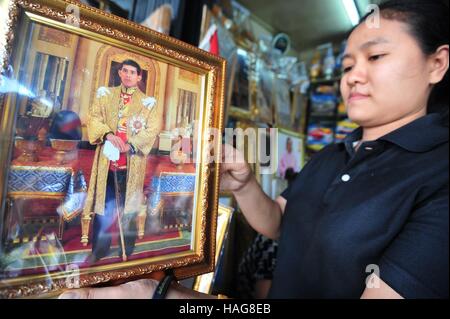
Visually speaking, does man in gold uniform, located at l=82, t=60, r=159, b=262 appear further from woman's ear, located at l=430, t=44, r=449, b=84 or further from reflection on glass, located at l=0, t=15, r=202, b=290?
woman's ear, located at l=430, t=44, r=449, b=84

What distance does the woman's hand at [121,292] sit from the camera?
35 centimetres

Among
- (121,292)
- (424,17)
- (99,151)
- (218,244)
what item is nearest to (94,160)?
(99,151)

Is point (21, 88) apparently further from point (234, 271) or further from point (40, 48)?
point (234, 271)

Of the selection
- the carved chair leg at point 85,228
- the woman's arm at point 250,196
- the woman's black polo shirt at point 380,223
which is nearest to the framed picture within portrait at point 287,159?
the woman's arm at point 250,196

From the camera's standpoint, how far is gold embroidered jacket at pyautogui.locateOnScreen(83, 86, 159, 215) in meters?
0.38

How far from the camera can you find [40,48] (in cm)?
33

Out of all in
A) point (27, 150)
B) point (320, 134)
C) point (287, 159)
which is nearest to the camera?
point (27, 150)

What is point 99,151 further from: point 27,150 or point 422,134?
point 422,134

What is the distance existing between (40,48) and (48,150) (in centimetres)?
13

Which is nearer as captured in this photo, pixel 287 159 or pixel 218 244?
pixel 218 244

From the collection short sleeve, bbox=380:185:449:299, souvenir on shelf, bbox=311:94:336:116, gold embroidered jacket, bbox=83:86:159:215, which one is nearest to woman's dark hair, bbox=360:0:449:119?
short sleeve, bbox=380:185:449:299

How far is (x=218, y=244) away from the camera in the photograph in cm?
60

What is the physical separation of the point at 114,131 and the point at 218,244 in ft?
1.15
